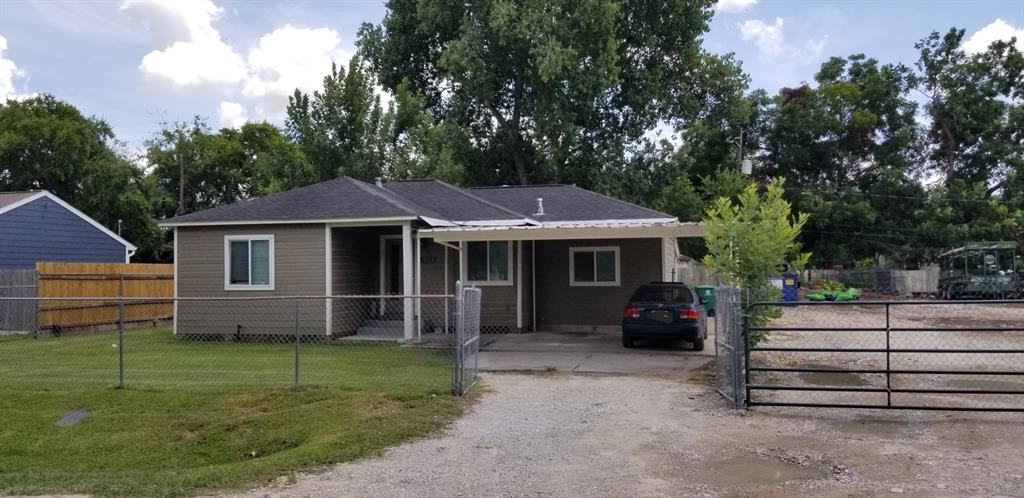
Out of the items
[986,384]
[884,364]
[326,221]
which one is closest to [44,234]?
[326,221]

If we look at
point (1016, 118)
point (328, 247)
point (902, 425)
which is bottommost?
point (902, 425)

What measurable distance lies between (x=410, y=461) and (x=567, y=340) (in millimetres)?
9870

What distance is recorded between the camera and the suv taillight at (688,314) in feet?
47.1

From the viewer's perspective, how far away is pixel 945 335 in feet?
58.3

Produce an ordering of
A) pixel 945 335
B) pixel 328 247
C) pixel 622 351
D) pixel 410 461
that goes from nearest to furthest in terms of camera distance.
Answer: pixel 410 461
pixel 622 351
pixel 328 247
pixel 945 335

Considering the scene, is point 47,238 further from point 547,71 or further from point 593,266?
point 547,71

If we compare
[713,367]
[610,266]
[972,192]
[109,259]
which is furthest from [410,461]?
[972,192]

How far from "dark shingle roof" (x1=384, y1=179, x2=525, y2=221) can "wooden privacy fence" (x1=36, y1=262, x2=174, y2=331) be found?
671 centimetres

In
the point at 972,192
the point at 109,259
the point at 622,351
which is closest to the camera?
the point at 622,351

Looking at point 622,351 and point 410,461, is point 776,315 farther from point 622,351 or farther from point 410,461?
point 410,461

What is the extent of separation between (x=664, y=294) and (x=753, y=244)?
9.74 ft

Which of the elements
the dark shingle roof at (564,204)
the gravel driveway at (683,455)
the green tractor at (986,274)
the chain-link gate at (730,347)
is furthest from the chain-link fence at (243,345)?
the green tractor at (986,274)

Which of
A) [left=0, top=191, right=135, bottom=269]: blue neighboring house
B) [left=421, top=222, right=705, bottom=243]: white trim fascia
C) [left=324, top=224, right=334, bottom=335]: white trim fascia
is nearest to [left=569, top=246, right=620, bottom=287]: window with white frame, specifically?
[left=421, top=222, right=705, bottom=243]: white trim fascia

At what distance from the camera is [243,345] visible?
15.4m
